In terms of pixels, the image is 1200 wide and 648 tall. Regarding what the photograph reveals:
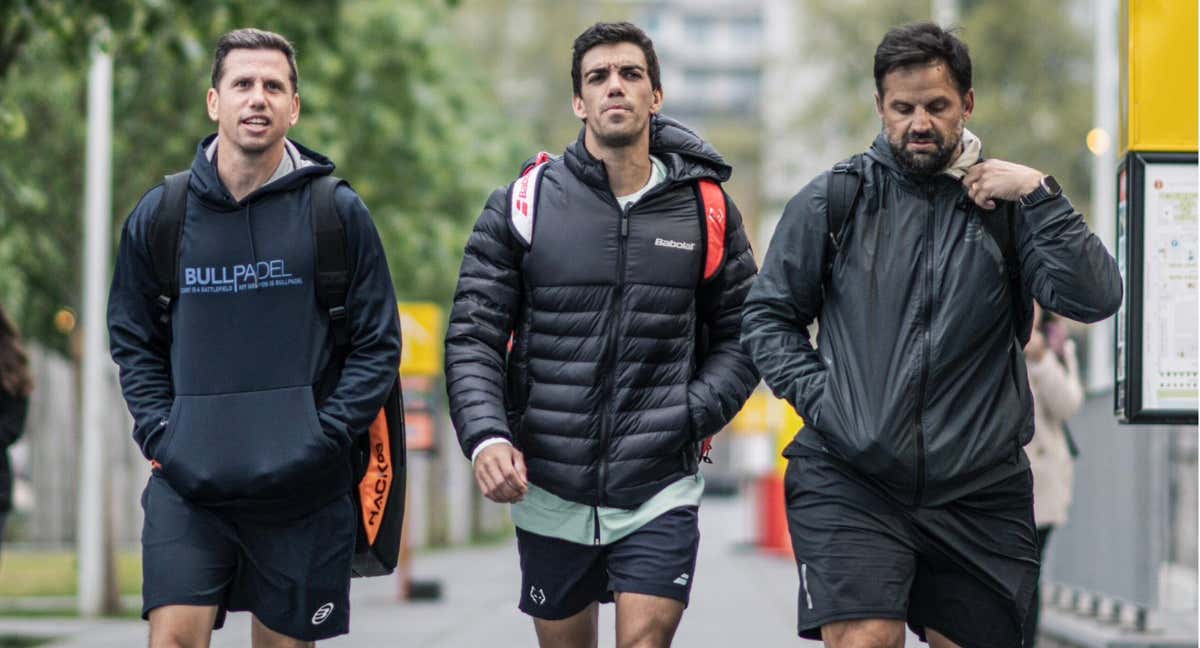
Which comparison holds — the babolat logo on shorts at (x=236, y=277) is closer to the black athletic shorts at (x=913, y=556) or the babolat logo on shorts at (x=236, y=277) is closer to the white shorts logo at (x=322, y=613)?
the white shorts logo at (x=322, y=613)

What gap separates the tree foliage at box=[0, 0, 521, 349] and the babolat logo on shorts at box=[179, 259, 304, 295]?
524 cm

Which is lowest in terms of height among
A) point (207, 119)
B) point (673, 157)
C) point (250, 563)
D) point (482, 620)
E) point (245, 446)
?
point (482, 620)

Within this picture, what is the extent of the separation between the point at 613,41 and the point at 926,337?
4.36 ft

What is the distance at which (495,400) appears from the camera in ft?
19.8

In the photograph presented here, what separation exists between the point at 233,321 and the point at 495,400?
2.52 ft

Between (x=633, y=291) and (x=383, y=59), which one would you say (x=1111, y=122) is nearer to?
(x=383, y=59)

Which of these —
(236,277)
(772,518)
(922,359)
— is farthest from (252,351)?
(772,518)

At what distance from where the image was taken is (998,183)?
547cm

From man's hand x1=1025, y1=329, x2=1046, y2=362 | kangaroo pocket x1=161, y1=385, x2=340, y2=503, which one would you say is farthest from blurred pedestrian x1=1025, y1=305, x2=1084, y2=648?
kangaroo pocket x1=161, y1=385, x2=340, y2=503

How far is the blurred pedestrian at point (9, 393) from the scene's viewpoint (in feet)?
28.4

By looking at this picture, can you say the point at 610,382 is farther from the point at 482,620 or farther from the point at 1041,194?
the point at 482,620

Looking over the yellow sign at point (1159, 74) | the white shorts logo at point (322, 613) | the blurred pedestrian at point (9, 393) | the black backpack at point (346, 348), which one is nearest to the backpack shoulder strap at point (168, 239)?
A: the black backpack at point (346, 348)

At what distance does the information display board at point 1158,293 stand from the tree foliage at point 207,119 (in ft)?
19.4

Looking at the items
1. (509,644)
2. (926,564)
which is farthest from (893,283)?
(509,644)
